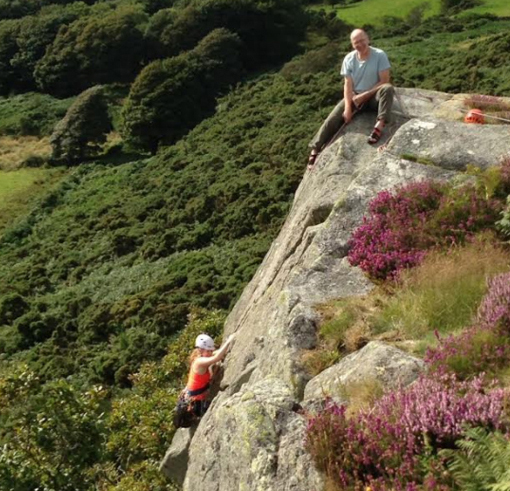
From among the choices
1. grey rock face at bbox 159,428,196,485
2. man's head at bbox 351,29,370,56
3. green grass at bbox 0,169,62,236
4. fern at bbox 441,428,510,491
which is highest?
man's head at bbox 351,29,370,56

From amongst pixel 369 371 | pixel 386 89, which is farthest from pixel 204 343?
pixel 386 89

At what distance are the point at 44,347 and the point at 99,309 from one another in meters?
3.30

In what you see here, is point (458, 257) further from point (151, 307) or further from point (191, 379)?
point (151, 307)

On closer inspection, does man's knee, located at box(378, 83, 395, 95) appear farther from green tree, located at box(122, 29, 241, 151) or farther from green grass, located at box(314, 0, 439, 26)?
green grass, located at box(314, 0, 439, 26)

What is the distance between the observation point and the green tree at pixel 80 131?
72950 mm

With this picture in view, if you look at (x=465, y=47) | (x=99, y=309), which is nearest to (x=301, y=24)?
(x=465, y=47)

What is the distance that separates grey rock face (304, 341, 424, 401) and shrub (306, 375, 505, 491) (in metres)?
0.46

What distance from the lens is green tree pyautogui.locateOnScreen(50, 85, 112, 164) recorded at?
239 feet

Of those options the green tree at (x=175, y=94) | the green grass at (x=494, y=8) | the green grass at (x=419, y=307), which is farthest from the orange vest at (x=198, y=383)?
the green grass at (x=494, y=8)

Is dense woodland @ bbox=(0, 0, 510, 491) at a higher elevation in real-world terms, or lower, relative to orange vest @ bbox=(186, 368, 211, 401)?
lower

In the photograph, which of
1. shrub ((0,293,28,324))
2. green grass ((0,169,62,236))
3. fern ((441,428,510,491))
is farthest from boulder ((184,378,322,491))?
green grass ((0,169,62,236))

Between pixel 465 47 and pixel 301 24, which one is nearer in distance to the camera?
pixel 465 47

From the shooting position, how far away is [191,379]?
1105 cm

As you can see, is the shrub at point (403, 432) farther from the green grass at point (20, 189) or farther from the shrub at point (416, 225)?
the green grass at point (20, 189)
